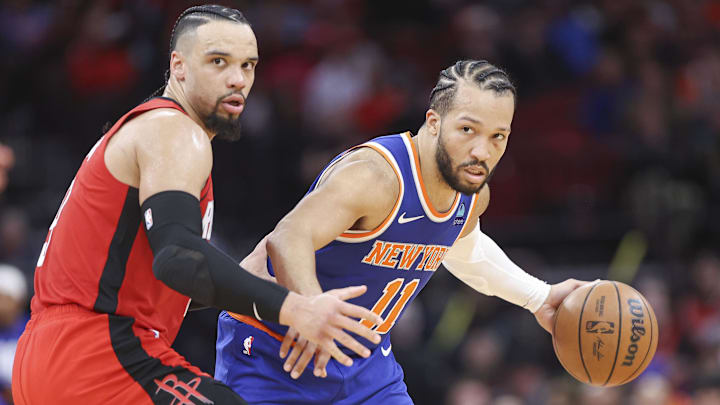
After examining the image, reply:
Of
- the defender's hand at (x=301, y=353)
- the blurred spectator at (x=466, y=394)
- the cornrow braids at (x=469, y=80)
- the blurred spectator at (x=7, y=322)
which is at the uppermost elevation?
the cornrow braids at (x=469, y=80)

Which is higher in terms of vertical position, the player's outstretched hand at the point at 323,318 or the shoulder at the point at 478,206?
the shoulder at the point at 478,206

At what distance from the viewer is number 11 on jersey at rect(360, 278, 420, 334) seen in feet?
15.3

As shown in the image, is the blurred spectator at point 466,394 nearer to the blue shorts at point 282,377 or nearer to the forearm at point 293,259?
the blue shorts at point 282,377

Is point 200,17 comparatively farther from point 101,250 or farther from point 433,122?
point 433,122

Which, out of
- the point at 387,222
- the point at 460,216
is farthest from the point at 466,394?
the point at 387,222

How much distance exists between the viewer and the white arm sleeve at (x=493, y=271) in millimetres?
5344

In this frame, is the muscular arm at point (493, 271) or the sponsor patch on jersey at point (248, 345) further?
the muscular arm at point (493, 271)

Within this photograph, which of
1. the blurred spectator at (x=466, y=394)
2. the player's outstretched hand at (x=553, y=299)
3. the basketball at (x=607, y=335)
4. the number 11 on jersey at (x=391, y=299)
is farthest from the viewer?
the blurred spectator at (x=466, y=394)

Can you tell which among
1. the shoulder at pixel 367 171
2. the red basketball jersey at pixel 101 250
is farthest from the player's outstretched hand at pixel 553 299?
the red basketball jersey at pixel 101 250

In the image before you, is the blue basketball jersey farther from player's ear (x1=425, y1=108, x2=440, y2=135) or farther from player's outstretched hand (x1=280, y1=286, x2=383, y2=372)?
player's outstretched hand (x1=280, y1=286, x2=383, y2=372)

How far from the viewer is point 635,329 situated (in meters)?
4.90

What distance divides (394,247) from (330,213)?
0.54 meters

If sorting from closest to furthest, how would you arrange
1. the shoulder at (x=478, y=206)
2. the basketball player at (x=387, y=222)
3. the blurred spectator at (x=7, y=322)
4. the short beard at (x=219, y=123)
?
the short beard at (x=219, y=123) < the basketball player at (x=387, y=222) < the shoulder at (x=478, y=206) < the blurred spectator at (x=7, y=322)

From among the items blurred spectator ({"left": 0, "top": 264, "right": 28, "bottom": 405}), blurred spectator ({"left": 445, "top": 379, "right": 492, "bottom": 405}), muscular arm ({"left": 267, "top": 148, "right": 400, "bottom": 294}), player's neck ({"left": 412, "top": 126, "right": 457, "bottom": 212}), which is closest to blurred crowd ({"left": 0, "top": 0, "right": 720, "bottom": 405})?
blurred spectator ({"left": 445, "top": 379, "right": 492, "bottom": 405})
